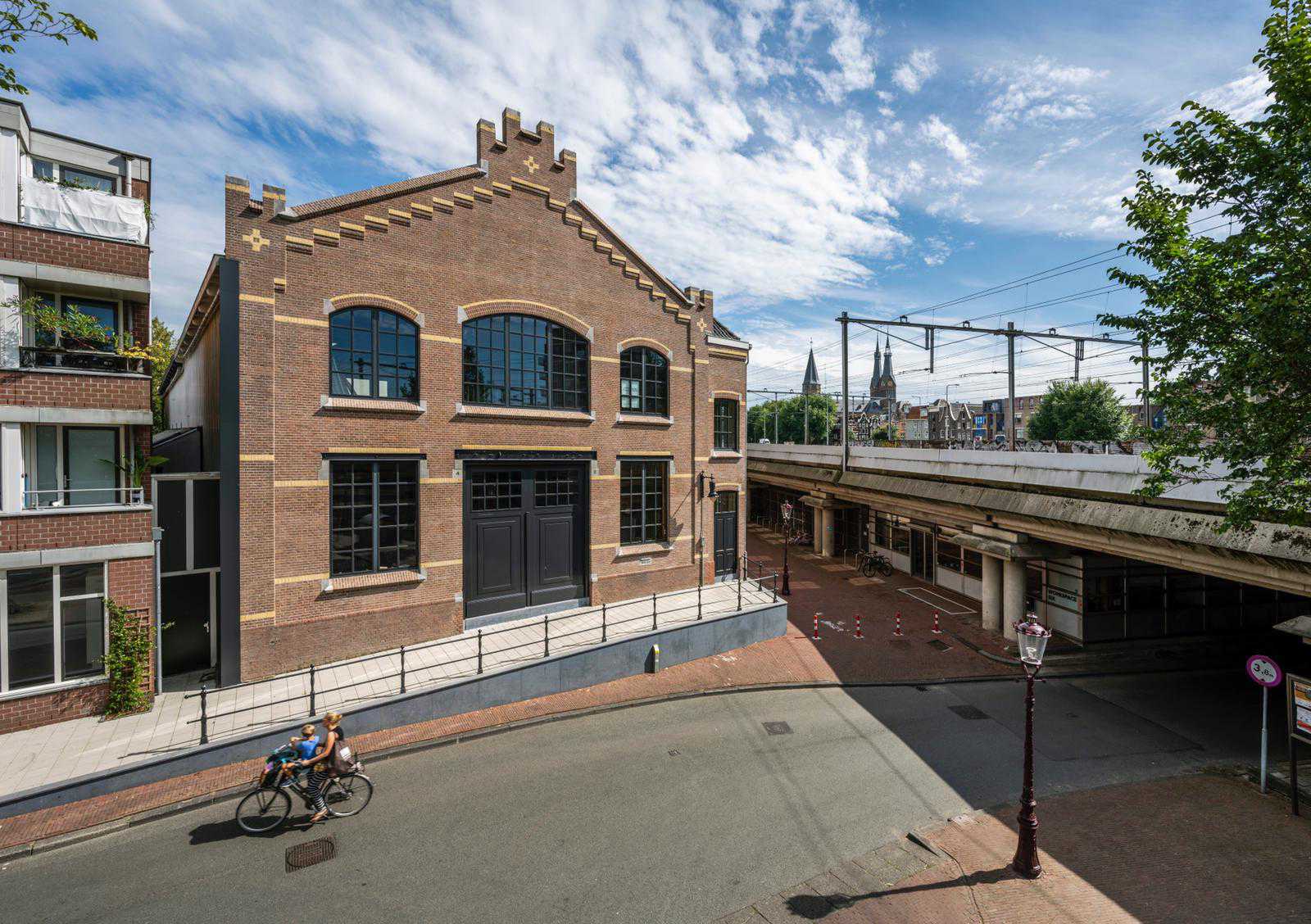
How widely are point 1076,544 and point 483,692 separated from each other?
1547 cm

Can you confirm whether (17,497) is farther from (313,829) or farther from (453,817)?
(453,817)

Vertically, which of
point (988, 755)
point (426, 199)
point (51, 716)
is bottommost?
point (988, 755)

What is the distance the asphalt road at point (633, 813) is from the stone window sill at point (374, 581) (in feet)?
14.5

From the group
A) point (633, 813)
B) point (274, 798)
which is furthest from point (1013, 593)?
→ point (274, 798)

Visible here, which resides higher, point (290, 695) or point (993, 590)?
point (993, 590)

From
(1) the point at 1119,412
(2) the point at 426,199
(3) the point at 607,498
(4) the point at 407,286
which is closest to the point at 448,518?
(3) the point at 607,498

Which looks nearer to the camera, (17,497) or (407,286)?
(17,497)

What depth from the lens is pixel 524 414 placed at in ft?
51.0

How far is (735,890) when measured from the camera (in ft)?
23.5

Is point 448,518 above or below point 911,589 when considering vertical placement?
above

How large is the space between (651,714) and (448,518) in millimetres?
6884

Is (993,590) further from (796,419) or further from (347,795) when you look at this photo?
(796,419)

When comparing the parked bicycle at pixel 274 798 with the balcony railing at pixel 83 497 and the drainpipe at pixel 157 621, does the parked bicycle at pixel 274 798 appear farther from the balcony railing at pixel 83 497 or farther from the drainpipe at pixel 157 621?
the balcony railing at pixel 83 497

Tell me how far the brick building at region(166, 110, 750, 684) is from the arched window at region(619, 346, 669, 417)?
6cm
